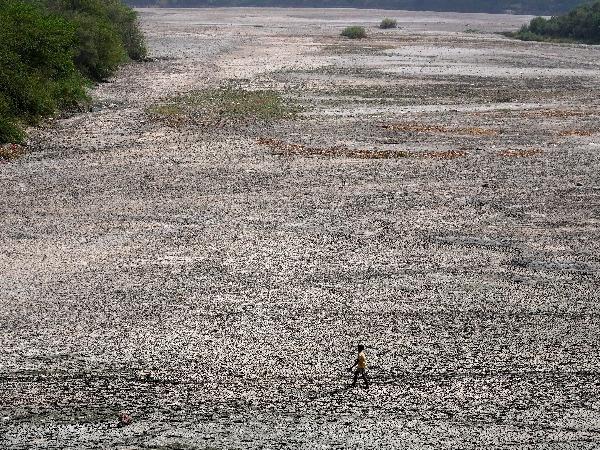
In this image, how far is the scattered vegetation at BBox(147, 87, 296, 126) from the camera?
38.5 m

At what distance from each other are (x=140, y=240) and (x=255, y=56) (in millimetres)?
53653

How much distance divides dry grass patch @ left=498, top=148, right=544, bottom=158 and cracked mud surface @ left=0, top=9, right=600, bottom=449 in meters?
0.07

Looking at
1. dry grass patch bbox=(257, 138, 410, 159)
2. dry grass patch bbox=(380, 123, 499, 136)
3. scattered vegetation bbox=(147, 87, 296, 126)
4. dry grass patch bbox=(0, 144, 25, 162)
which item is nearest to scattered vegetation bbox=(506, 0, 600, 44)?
scattered vegetation bbox=(147, 87, 296, 126)

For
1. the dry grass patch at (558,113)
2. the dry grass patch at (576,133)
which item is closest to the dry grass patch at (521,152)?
the dry grass patch at (576,133)

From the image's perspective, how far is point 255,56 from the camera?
239ft

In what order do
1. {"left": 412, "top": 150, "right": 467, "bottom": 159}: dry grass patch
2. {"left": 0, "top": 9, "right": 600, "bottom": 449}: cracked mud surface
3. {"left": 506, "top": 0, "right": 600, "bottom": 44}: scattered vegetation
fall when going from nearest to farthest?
{"left": 0, "top": 9, "right": 600, "bottom": 449}: cracked mud surface
{"left": 412, "top": 150, "right": 467, "bottom": 159}: dry grass patch
{"left": 506, "top": 0, "right": 600, "bottom": 44}: scattered vegetation

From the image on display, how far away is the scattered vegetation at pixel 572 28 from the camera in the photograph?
302 ft

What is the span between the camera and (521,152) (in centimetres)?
3238

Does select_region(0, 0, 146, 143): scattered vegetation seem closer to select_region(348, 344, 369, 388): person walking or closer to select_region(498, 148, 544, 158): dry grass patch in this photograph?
select_region(498, 148, 544, 158): dry grass patch

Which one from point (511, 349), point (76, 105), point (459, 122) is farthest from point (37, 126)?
point (511, 349)

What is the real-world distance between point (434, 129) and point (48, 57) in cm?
1867

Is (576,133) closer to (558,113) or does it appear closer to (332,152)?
(558,113)

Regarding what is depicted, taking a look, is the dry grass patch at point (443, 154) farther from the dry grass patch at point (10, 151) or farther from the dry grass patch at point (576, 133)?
the dry grass patch at point (10, 151)

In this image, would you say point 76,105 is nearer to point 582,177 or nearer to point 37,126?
point 37,126
